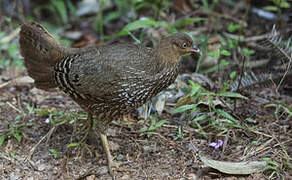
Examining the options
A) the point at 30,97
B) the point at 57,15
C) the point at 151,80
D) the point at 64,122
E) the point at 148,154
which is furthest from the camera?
the point at 57,15

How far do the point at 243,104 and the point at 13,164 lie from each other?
2583 millimetres

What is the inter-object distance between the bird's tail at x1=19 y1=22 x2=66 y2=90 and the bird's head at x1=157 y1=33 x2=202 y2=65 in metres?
1.01

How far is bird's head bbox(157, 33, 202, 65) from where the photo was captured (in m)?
3.89

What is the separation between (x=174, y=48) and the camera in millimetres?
3939

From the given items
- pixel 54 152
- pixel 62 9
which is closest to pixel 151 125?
pixel 54 152

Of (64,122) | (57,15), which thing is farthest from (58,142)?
(57,15)

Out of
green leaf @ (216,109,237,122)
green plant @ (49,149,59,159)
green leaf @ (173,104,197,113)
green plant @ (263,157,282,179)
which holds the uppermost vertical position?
green leaf @ (173,104,197,113)

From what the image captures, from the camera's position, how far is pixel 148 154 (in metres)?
3.97

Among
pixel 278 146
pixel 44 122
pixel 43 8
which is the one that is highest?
pixel 43 8

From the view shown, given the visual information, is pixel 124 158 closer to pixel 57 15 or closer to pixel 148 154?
pixel 148 154

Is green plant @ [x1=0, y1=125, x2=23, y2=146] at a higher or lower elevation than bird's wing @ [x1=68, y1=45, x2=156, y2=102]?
lower

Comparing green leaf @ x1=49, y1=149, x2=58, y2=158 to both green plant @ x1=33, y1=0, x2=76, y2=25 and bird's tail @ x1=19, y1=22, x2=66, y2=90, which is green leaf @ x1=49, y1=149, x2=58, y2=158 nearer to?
bird's tail @ x1=19, y1=22, x2=66, y2=90

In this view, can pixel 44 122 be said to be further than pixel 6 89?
No

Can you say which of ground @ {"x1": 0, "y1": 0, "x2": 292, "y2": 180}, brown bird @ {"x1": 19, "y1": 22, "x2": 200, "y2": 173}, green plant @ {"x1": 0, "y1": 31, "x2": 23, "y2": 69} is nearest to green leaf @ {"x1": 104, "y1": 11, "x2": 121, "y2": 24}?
ground @ {"x1": 0, "y1": 0, "x2": 292, "y2": 180}
